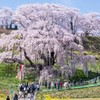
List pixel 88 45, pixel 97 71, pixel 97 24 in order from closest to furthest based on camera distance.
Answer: pixel 97 71, pixel 88 45, pixel 97 24

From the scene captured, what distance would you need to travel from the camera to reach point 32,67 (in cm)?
4541

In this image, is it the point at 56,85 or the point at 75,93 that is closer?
the point at 75,93

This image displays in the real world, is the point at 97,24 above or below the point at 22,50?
above

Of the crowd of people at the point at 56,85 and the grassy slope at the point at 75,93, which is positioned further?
the crowd of people at the point at 56,85

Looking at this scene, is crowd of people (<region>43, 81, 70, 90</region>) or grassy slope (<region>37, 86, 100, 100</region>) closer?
grassy slope (<region>37, 86, 100, 100</region>)

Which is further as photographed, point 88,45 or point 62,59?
point 88,45

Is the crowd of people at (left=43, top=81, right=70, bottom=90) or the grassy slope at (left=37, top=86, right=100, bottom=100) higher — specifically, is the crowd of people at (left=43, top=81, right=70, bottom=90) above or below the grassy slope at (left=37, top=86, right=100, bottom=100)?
above

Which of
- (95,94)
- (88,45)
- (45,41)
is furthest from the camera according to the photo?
(88,45)

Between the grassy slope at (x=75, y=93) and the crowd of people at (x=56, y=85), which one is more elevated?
the crowd of people at (x=56, y=85)

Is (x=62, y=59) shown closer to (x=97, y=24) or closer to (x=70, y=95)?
(x=70, y=95)

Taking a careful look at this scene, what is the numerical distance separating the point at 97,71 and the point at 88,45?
21.2 meters

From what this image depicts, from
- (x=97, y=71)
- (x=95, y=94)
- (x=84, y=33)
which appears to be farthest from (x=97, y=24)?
(x=95, y=94)

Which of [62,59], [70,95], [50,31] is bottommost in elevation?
[70,95]

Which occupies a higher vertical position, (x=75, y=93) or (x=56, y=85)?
(x=56, y=85)
